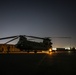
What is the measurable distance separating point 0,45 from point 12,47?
616 inches

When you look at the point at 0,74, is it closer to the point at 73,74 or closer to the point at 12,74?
the point at 12,74

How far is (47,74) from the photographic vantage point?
Answer: 7.66 metres

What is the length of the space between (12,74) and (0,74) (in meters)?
0.62

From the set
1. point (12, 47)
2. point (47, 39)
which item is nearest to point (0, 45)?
point (12, 47)

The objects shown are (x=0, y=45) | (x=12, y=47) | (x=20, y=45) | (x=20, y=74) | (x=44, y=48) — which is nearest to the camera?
(x=20, y=74)

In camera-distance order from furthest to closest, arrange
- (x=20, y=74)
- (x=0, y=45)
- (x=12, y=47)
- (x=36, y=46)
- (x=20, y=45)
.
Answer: (x=12, y=47), (x=0, y=45), (x=36, y=46), (x=20, y=45), (x=20, y=74)

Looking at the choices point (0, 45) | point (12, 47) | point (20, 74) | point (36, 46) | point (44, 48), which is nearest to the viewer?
point (20, 74)

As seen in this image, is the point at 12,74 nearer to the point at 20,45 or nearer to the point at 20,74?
the point at 20,74

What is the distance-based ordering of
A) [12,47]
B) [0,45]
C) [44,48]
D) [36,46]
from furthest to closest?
[12,47] → [0,45] → [44,48] → [36,46]

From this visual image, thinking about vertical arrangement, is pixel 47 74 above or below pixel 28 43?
below

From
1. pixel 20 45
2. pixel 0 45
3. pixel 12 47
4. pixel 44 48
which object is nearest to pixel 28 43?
pixel 20 45

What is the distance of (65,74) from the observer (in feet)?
25.2

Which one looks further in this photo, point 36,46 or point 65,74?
point 36,46

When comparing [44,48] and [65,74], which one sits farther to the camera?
[44,48]
